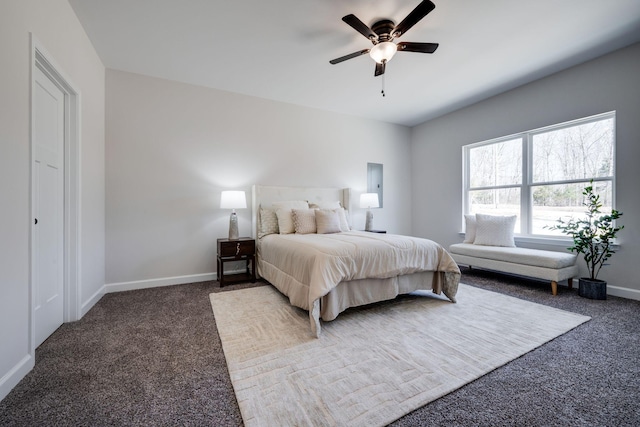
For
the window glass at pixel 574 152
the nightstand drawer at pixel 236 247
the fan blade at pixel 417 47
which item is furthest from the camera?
the nightstand drawer at pixel 236 247

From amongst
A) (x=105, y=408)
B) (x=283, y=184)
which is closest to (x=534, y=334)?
(x=105, y=408)

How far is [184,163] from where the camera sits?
11.8 ft

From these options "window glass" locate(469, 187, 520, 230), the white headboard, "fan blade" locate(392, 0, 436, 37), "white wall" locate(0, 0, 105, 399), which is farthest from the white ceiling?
"window glass" locate(469, 187, 520, 230)

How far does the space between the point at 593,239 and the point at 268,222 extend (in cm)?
409

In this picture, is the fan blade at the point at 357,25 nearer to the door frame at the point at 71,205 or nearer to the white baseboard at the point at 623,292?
the door frame at the point at 71,205

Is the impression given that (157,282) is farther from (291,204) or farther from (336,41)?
(336,41)

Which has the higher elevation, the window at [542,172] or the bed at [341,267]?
the window at [542,172]

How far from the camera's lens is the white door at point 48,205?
1.92m

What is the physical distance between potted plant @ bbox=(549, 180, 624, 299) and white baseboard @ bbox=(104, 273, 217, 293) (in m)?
4.65

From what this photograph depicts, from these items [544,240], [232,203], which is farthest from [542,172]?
[232,203]

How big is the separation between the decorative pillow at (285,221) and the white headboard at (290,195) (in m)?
0.45

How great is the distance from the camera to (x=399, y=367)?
1.64m

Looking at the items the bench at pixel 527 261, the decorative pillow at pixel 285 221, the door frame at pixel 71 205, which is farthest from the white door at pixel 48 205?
the bench at pixel 527 261

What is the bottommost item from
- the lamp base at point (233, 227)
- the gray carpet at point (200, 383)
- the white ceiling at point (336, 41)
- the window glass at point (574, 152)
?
the gray carpet at point (200, 383)
